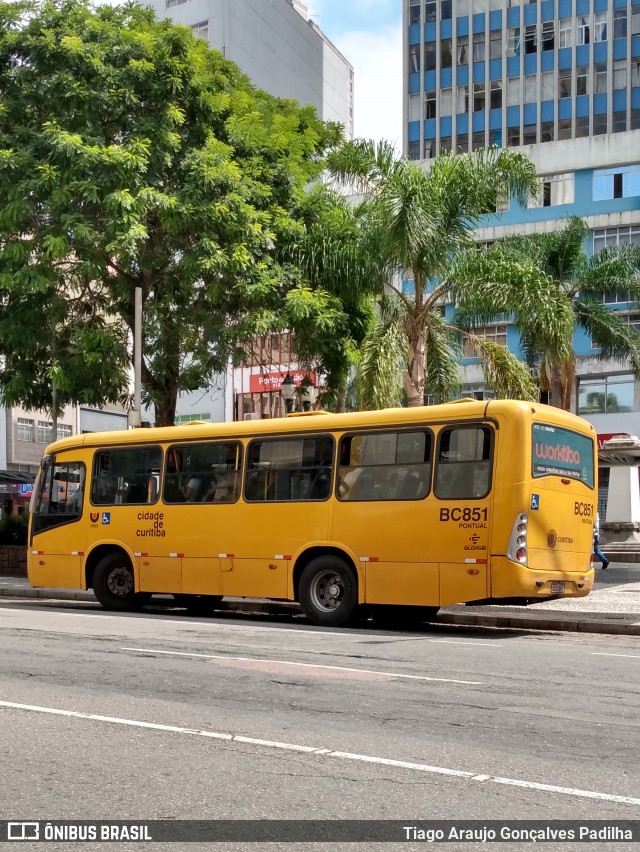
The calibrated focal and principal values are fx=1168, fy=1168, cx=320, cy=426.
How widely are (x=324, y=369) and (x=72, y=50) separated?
897 cm

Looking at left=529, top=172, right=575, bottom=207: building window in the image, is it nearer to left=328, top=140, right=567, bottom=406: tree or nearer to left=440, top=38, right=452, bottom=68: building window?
left=440, top=38, right=452, bottom=68: building window

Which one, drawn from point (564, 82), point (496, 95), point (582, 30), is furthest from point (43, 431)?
point (582, 30)

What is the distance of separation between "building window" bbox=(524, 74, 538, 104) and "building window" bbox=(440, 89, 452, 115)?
5150 mm

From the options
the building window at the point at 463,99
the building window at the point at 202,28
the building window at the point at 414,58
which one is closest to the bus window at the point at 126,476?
the building window at the point at 463,99

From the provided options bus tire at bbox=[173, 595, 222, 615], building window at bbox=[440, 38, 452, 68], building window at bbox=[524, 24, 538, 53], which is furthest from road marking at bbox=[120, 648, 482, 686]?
building window at bbox=[440, 38, 452, 68]

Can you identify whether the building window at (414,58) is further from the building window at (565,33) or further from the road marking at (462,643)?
the road marking at (462,643)

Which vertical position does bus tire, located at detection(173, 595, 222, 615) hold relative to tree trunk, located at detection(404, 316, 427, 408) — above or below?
below

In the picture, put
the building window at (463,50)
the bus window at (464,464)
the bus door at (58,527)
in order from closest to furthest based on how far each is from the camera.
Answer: the bus window at (464,464)
the bus door at (58,527)
the building window at (463,50)

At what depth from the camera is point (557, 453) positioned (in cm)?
1631

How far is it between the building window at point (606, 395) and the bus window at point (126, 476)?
3428 centimetres

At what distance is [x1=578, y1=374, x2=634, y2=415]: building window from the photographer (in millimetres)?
50094

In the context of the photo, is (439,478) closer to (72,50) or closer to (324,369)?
(324,369)

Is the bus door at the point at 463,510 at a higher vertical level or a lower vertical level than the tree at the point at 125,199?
lower

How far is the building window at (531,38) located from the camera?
2825 inches
